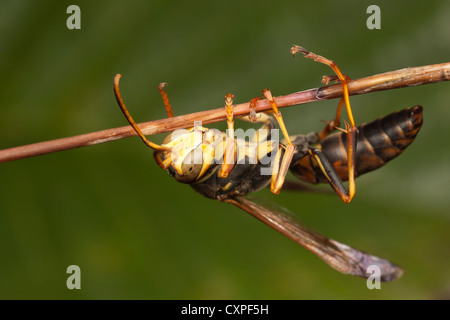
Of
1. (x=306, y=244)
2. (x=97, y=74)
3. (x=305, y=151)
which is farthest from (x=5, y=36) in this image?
(x=306, y=244)

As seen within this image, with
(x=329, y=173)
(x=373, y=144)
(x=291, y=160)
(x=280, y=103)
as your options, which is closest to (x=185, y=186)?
(x=291, y=160)

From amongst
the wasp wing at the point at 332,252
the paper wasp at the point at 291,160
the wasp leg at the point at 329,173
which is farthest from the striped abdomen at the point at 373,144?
the wasp wing at the point at 332,252

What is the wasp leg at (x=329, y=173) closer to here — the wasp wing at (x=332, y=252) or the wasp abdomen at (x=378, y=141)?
the wasp abdomen at (x=378, y=141)

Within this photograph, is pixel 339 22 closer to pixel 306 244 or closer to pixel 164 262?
pixel 306 244

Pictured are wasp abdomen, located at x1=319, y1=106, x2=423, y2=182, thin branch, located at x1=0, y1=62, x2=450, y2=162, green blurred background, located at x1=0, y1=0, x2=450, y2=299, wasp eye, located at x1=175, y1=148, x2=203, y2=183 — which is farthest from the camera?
green blurred background, located at x1=0, y1=0, x2=450, y2=299

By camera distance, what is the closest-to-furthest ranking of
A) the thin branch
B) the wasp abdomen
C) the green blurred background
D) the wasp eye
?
the thin branch → the wasp eye → the wasp abdomen → the green blurred background

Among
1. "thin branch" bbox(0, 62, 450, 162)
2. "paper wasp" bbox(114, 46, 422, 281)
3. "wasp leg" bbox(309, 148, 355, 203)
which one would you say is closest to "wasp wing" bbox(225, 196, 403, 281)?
"paper wasp" bbox(114, 46, 422, 281)

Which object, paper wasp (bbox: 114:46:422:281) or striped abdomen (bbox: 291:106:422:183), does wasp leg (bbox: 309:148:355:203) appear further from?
striped abdomen (bbox: 291:106:422:183)
